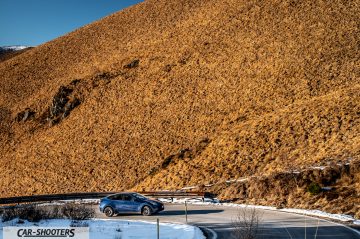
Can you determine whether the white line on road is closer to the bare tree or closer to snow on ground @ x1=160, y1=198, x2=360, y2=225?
the bare tree

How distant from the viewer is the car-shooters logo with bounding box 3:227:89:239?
13617 mm

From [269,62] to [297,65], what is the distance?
389cm

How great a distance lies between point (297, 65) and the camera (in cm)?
4631

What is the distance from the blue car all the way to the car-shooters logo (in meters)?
6.83

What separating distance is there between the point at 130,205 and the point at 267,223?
8273mm

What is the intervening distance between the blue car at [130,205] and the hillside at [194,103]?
829 cm

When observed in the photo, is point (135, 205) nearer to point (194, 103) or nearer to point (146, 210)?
point (146, 210)

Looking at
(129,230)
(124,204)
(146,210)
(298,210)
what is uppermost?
(124,204)

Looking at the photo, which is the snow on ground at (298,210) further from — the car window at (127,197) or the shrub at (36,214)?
the shrub at (36,214)

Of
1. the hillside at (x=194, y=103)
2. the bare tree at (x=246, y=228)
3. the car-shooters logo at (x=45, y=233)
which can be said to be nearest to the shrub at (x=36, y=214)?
the car-shooters logo at (x=45, y=233)

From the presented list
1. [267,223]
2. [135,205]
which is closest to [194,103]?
[135,205]

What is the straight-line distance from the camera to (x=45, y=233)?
13.9 metres

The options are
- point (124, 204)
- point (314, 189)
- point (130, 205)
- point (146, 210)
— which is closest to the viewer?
point (146, 210)

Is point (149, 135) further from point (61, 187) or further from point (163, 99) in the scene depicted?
point (61, 187)
